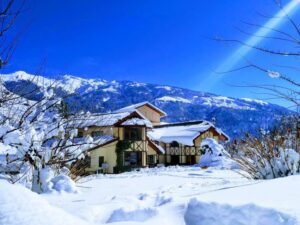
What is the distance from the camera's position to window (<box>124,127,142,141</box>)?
102ft

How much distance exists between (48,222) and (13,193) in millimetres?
388

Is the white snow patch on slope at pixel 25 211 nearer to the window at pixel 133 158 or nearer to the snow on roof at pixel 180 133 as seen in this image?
the window at pixel 133 158

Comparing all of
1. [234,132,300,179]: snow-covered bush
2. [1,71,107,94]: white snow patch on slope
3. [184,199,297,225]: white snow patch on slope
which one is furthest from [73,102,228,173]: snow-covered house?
[184,199,297,225]: white snow patch on slope

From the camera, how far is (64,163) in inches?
330

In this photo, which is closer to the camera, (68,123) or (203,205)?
(203,205)

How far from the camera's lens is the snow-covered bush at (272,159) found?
7008 mm

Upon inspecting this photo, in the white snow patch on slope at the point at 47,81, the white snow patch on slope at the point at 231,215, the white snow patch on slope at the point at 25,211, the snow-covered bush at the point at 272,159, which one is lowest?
the white snow patch on slope at the point at 231,215

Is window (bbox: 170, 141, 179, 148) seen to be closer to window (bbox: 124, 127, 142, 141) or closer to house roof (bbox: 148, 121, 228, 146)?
house roof (bbox: 148, 121, 228, 146)

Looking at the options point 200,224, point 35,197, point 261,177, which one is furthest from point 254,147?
point 35,197

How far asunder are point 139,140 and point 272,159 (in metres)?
24.6

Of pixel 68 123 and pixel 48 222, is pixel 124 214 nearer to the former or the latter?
pixel 48 222

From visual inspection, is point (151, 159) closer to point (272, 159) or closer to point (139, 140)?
point (139, 140)

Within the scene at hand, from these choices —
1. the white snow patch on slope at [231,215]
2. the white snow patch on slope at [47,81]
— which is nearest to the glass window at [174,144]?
the white snow patch on slope at [47,81]

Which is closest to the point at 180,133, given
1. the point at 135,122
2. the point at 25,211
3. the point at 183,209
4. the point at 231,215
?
the point at 135,122
